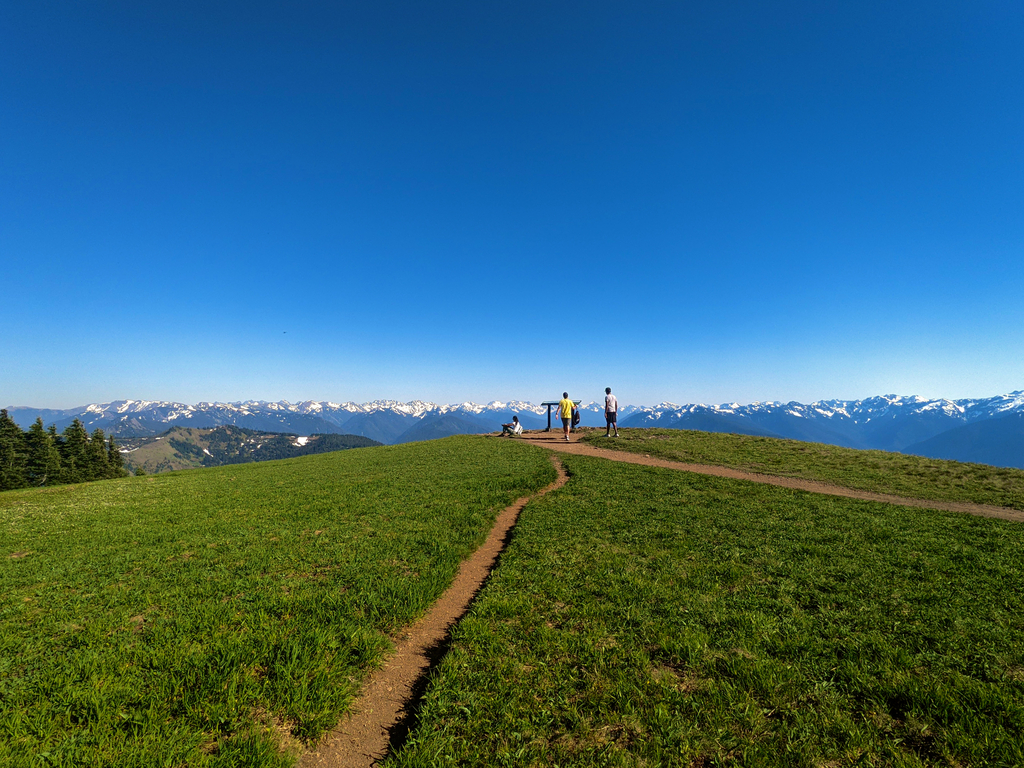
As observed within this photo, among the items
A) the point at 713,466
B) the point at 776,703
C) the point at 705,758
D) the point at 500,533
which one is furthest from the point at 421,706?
the point at 713,466

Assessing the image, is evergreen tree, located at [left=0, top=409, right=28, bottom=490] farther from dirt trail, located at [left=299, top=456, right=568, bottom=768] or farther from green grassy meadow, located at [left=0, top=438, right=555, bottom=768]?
dirt trail, located at [left=299, top=456, right=568, bottom=768]

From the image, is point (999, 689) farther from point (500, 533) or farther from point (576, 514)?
point (500, 533)

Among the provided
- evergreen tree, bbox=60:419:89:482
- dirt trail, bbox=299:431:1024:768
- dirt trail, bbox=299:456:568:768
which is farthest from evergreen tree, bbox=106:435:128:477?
dirt trail, bbox=299:456:568:768

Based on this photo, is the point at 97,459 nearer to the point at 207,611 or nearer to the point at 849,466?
the point at 207,611

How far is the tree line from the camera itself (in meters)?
62.4

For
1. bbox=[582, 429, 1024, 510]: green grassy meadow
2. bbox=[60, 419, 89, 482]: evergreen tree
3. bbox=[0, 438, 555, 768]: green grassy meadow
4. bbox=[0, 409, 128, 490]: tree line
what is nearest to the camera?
bbox=[0, 438, 555, 768]: green grassy meadow

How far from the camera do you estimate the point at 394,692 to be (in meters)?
5.91

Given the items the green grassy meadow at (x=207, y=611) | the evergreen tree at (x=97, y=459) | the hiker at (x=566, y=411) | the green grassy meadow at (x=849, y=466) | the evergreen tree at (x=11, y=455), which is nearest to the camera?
the green grassy meadow at (x=207, y=611)

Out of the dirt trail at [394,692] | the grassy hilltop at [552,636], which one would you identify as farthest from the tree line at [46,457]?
the dirt trail at [394,692]

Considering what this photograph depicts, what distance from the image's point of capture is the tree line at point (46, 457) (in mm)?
62406

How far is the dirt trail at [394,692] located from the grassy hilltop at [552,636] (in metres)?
0.27

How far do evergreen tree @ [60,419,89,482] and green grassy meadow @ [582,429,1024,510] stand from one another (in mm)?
92079

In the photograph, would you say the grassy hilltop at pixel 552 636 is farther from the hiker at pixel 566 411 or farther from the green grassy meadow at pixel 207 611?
the hiker at pixel 566 411

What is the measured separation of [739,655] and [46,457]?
102652 millimetres
